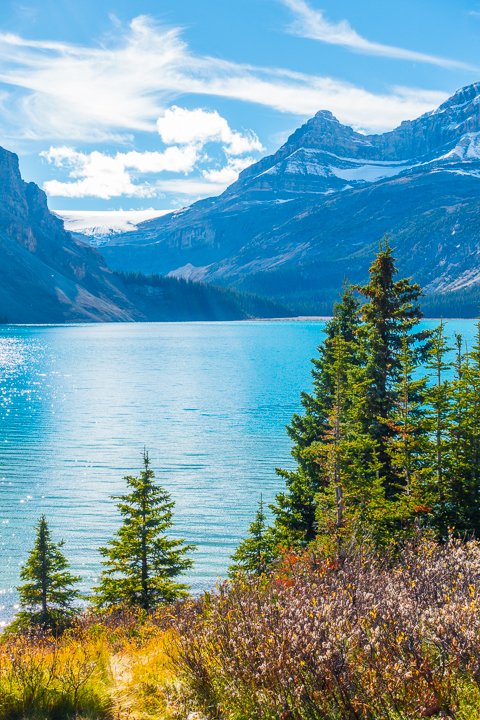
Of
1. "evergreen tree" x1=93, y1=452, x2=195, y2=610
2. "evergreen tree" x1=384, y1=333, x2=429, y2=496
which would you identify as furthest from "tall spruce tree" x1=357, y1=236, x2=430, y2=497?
"evergreen tree" x1=93, y1=452, x2=195, y2=610

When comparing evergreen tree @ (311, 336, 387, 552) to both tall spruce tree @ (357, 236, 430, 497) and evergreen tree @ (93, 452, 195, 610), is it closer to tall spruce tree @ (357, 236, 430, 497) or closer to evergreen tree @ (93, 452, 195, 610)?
tall spruce tree @ (357, 236, 430, 497)

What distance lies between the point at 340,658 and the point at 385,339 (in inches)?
679

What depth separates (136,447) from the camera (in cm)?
4594

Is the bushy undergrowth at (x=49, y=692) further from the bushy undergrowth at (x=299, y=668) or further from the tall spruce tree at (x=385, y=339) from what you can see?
the tall spruce tree at (x=385, y=339)

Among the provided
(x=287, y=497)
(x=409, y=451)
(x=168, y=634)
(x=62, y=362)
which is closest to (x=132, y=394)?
(x=62, y=362)

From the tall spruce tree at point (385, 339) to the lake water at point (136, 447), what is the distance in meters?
10.3

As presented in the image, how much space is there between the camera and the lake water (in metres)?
27.7

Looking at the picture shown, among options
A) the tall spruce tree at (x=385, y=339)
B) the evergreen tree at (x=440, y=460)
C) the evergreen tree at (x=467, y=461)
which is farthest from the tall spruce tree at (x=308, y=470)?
the evergreen tree at (x=467, y=461)

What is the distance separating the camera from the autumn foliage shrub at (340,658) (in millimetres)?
5152

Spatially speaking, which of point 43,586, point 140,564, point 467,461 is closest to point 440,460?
point 467,461

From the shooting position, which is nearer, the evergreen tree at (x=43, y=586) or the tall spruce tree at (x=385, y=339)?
the evergreen tree at (x=43, y=586)

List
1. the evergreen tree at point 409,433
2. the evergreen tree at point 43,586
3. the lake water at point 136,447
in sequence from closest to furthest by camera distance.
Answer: the evergreen tree at point 43,586 → the evergreen tree at point 409,433 → the lake water at point 136,447

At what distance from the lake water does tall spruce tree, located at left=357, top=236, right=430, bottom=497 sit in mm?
10302

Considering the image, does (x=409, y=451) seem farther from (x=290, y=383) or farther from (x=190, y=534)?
(x=290, y=383)
